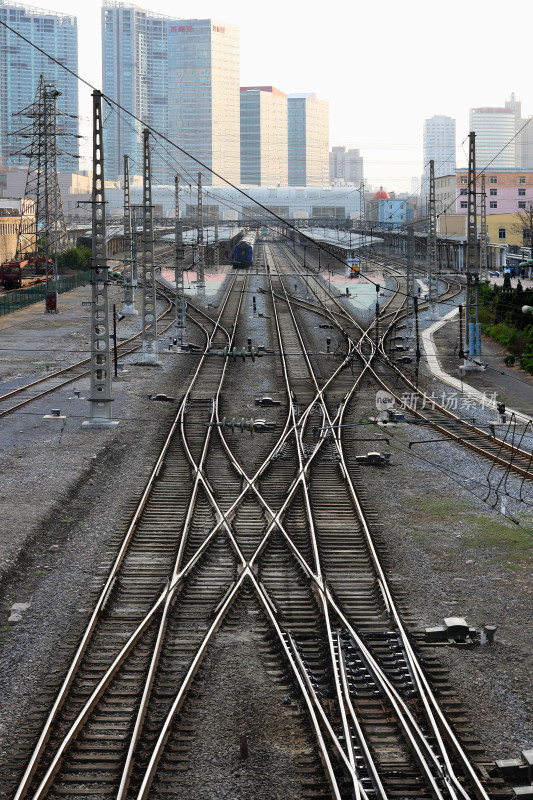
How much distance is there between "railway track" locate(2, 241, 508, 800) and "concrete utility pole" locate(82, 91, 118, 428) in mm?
3328

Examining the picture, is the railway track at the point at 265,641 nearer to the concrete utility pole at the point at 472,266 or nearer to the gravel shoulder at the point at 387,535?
the gravel shoulder at the point at 387,535

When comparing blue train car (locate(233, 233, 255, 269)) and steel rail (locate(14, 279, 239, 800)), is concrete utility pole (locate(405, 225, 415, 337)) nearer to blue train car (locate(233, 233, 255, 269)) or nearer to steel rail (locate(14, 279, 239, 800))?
steel rail (locate(14, 279, 239, 800))

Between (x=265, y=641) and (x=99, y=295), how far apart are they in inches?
532

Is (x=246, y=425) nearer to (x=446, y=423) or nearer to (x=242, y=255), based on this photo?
(x=446, y=423)

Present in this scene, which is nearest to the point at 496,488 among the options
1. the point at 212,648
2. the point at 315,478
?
the point at 315,478

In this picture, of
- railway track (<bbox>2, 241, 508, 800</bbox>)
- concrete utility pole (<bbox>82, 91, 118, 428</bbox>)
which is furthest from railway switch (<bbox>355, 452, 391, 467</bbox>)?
concrete utility pole (<bbox>82, 91, 118, 428</bbox>)

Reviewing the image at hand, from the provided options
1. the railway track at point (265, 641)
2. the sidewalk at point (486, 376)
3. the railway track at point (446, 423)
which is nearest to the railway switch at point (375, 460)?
the railway track at point (265, 641)

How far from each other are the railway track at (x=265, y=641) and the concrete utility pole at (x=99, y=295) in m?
3.33

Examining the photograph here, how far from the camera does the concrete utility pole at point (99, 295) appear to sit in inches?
867

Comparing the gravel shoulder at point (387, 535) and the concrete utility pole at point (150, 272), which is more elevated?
the concrete utility pole at point (150, 272)

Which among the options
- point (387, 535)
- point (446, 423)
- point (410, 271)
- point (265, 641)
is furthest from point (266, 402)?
point (410, 271)

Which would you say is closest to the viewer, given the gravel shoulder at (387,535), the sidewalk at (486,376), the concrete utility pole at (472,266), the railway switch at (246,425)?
the gravel shoulder at (387,535)

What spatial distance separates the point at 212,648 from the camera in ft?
35.9

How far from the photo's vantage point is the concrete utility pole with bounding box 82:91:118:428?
22.0m
